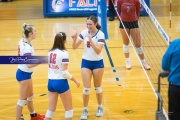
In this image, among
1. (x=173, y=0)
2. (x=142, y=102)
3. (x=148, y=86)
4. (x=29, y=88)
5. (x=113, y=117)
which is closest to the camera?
(x=29, y=88)

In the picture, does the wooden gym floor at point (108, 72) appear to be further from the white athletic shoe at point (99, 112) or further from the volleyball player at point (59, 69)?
the volleyball player at point (59, 69)

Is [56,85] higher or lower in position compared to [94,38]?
lower

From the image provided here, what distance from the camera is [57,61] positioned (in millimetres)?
6801

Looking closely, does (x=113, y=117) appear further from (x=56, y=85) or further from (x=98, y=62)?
(x=56, y=85)

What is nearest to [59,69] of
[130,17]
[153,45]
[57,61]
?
[57,61]

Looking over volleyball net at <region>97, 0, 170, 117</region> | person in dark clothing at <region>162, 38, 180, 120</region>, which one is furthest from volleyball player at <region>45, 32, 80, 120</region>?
volleyball net at <region>97, 0, 170, 117</region>

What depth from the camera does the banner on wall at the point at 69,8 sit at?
53.6ft

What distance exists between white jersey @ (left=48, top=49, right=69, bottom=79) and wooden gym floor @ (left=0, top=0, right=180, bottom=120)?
1.43 metres

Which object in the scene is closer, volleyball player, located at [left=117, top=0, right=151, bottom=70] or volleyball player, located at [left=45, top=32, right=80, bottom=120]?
volleyball player, located at [left=45, top=32, right=80, bottom=120]

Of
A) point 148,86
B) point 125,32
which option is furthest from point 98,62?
point 125,32

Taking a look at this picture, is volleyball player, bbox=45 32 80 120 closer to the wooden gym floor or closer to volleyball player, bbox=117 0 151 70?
the wooden gym floor

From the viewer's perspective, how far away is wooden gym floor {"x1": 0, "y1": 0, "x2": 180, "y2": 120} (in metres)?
8.34

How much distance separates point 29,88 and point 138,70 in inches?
147

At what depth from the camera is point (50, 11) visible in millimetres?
16406
